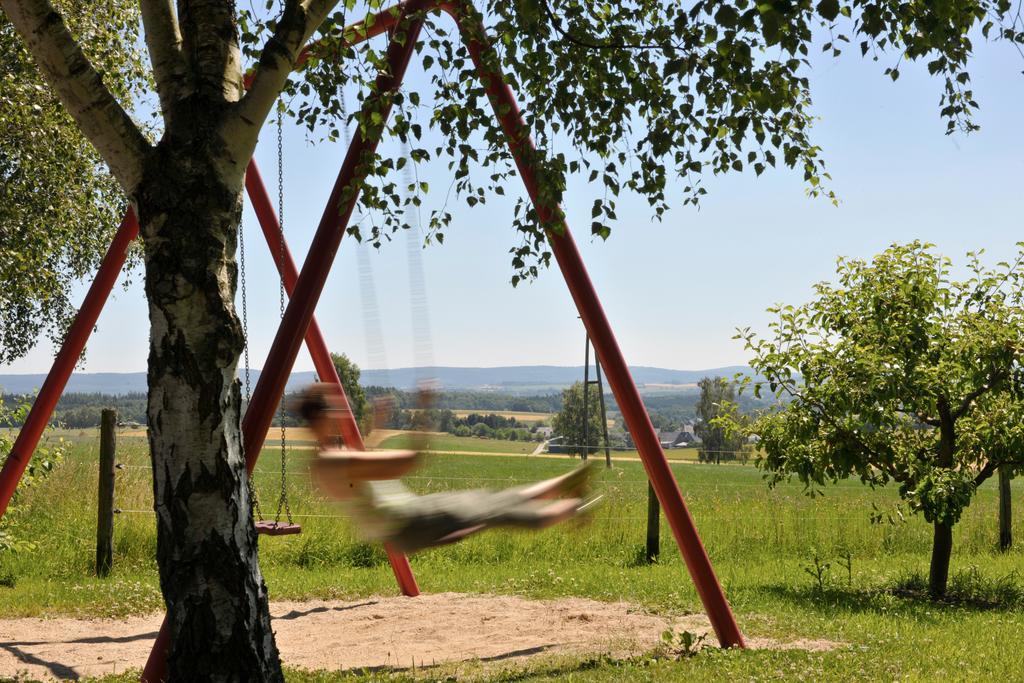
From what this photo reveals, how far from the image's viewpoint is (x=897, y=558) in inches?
409

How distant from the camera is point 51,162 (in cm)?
1143

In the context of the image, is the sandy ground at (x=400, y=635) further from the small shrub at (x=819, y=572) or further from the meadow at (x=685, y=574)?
the small shrub at (x=819, y=572)

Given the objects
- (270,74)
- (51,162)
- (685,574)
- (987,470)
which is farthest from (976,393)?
(51,162)

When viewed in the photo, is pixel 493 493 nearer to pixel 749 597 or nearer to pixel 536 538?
pixel 749 597

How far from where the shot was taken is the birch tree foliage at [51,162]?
34.1ft

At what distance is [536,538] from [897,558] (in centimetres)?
396

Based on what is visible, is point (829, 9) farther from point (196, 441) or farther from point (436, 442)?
point (196, 441)

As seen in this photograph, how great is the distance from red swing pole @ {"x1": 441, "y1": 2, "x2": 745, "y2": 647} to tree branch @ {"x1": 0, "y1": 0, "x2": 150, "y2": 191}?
2.36 metres

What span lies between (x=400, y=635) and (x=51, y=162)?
7869mm

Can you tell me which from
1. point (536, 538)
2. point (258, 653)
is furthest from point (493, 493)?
point (536, 538)

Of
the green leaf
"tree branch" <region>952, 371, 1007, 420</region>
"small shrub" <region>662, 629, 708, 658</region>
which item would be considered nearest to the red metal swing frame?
"small shrub" <region>662, 629, 708, 658</region>

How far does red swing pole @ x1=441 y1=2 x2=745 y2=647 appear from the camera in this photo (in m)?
5.95

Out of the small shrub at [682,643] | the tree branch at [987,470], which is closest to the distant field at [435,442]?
the small shrub at [682,643]

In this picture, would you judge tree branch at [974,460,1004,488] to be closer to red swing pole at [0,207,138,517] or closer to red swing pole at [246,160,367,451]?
red swing pole at [246,160,367,451]
